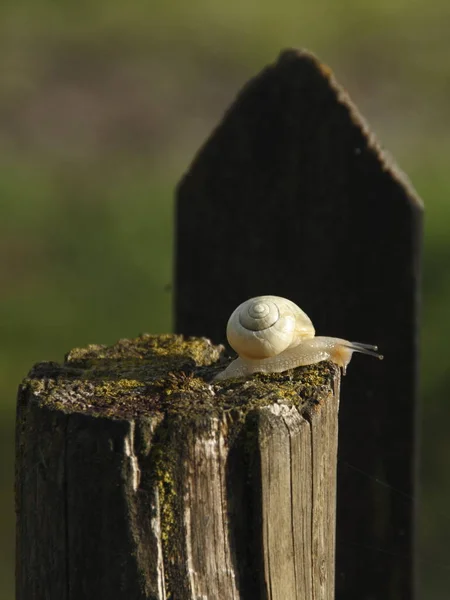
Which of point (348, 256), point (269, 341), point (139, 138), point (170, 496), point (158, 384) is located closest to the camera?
point (170, 496)

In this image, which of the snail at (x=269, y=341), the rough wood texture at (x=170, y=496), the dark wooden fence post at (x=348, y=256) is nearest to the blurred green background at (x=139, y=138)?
the dark wooden fence post at (x=348, y=256)

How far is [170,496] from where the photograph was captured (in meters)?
1.86

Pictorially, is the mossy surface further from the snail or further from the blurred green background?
the blurred green background

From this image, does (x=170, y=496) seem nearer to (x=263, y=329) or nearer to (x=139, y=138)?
(x=263, y=329)

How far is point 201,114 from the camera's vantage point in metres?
9.91

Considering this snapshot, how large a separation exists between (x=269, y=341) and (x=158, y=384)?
33cm

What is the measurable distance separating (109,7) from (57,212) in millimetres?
4495

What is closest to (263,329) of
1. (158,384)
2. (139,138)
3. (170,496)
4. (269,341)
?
(269,341)

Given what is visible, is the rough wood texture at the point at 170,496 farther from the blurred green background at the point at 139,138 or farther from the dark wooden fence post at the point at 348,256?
the blurred green background at the point at 139,138

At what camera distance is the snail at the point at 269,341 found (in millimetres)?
2326

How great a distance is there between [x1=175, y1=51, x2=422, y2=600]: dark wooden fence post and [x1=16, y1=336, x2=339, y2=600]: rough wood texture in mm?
1029

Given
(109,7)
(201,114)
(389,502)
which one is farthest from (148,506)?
(109,7)

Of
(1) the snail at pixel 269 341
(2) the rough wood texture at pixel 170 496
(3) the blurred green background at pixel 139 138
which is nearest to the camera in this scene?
(2) the rough wood texture at pixel 170 496

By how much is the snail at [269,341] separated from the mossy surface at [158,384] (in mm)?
45
